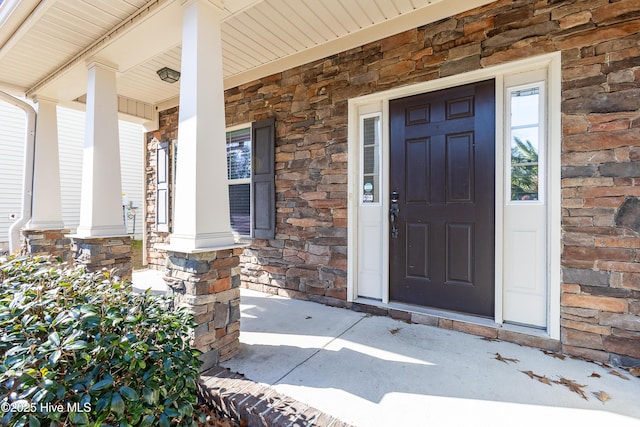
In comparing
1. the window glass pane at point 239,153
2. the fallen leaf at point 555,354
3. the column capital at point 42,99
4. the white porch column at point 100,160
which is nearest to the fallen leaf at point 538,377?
the fallen leaf at point 555,354

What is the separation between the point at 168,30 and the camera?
2.51 m

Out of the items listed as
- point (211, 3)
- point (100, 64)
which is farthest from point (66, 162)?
point (211, 3)

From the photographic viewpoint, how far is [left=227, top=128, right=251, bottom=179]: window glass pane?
402cm

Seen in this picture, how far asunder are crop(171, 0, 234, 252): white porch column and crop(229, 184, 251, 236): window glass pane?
1849mm

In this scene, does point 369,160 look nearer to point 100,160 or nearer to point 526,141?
point 526,141

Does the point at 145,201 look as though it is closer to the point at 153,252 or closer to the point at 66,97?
the point at 153,252

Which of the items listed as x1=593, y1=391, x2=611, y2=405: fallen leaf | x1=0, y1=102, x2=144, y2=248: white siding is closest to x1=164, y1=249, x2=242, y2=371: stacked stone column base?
x1=593, y1=391, x2=611, y2=405: fallen leaf

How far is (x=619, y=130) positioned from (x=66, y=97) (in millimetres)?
6121

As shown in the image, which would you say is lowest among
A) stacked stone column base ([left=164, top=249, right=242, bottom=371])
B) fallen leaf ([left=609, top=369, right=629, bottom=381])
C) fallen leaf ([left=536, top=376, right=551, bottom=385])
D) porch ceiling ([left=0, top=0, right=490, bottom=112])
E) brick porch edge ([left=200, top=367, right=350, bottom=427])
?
fallen leaf ([left=609, top=369, right=629, bottom=381])

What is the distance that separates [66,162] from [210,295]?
8533mm

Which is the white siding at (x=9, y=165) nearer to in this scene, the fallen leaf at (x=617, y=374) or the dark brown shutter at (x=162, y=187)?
the dark brown shutter at (x=162, y=187)

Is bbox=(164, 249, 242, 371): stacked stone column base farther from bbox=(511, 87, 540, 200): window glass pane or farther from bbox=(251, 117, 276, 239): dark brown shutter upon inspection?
bbox=(511, 87, 540, 200): window glass pane

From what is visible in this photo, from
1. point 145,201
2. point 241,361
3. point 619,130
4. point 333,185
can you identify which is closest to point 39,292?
point 241,361

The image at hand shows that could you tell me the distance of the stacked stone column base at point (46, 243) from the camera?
3990 millimetres
